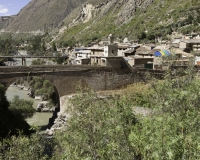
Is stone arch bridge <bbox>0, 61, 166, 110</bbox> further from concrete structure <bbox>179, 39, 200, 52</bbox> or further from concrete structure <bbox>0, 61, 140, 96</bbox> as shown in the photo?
concrete structure <bbox>179, 39, 200, 52</bbox>

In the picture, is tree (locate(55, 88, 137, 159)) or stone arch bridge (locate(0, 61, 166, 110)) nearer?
tree (locate(55, 88, 137, 159))

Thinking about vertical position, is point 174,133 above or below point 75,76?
above

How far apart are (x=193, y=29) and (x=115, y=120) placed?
47.3 meters

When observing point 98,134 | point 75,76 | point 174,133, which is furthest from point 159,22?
point 174,133

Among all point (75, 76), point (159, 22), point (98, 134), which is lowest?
point (75, 76)

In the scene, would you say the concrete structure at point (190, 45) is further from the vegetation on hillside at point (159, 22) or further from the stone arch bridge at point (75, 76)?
the vegetation on hillside at point (159, 22)

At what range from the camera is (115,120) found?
6855 mm

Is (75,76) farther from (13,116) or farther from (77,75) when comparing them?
(13,116)

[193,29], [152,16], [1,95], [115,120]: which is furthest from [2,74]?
[152,16]

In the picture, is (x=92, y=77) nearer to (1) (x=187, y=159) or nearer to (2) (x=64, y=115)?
(2) (x=64, y=115)

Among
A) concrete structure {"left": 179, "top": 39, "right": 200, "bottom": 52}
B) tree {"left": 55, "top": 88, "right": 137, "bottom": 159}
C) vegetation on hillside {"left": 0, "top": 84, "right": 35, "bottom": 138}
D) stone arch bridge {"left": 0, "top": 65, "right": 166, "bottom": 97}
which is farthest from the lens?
concrete structure {"left": 179, "top": 39, "right": 200, "bottom": 52}

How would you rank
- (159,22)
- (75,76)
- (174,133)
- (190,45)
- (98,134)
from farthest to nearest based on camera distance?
(159,22) → (190,45) → (75,76) → (98,134) → (174,133)

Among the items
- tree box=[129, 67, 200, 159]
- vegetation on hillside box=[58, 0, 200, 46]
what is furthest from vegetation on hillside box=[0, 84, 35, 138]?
vegetation on hillside box=[58, 0, 200, 46]

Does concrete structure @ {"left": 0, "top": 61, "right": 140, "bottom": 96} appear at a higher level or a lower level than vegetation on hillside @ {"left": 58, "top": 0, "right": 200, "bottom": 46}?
lower
